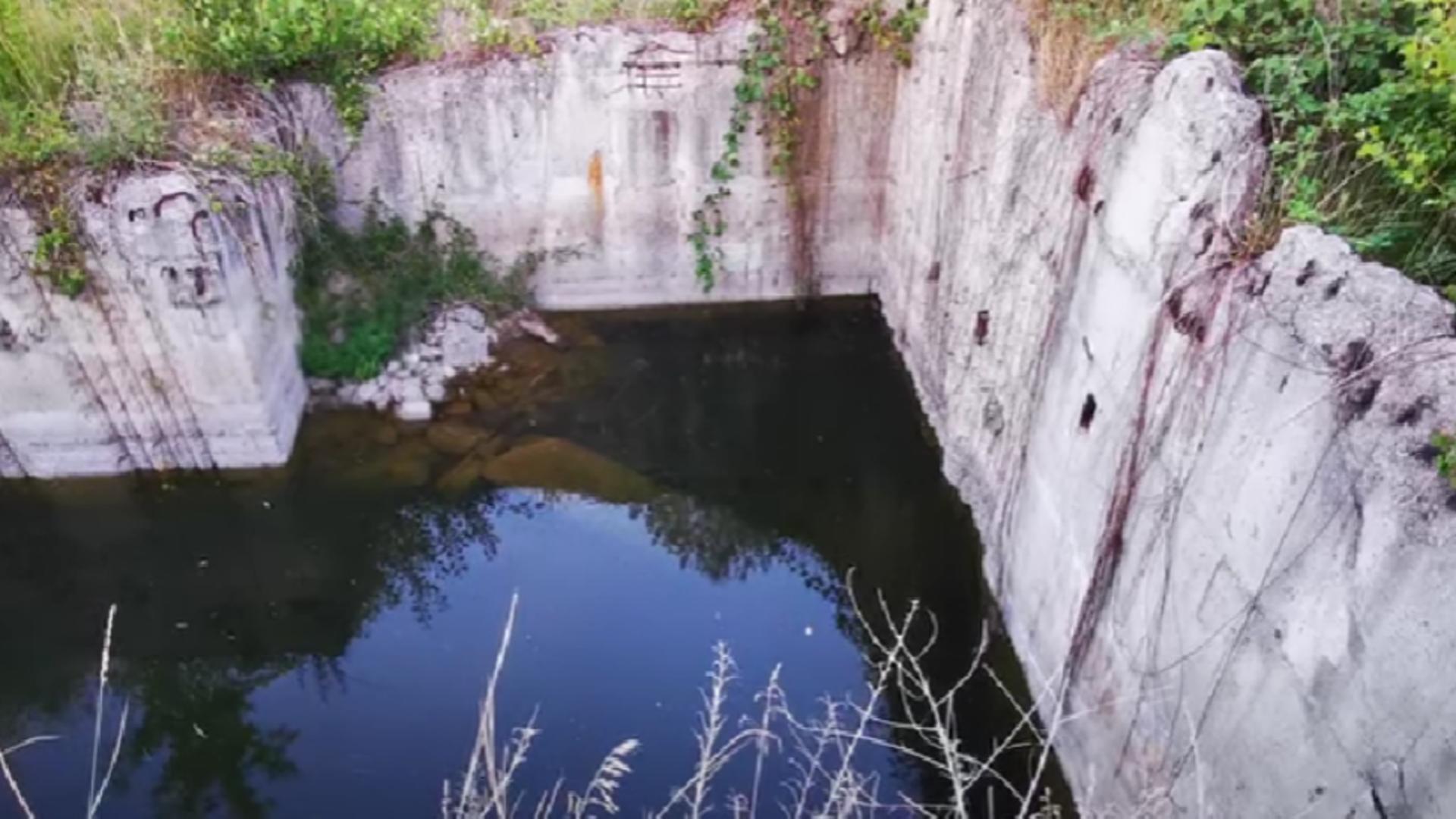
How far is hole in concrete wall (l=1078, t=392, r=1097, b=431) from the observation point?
4.78 m

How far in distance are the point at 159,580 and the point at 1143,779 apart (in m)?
5.28

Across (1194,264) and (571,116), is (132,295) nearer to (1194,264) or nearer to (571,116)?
(571,116)

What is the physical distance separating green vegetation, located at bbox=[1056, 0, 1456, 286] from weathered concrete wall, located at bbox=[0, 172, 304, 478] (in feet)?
16.9

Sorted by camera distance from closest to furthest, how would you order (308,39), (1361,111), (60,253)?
(1361,111)
(60,253)
(308,39)

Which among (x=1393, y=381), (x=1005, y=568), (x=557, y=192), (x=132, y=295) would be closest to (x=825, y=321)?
(x=557, y=192)

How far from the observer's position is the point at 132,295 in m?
6.47

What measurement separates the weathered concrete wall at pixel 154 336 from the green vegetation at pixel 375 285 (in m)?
0.32

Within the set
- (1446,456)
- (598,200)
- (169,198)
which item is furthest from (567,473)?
(1446,456)

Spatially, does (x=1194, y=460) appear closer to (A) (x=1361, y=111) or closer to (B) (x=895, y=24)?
(A) (x=1361, y=111)

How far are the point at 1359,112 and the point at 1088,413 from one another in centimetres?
159

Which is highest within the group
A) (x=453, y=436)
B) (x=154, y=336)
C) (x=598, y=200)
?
(x=598, y=200)

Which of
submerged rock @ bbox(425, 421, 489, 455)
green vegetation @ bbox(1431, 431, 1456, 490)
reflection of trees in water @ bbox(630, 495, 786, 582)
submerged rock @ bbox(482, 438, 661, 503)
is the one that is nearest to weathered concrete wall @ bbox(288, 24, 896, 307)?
submerged rock @ bbox(425, 421, 489, 455)

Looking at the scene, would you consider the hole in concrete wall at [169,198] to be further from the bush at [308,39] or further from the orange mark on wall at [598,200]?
the orange mark on wall at [598,200]

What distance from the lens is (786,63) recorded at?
25.3ft
